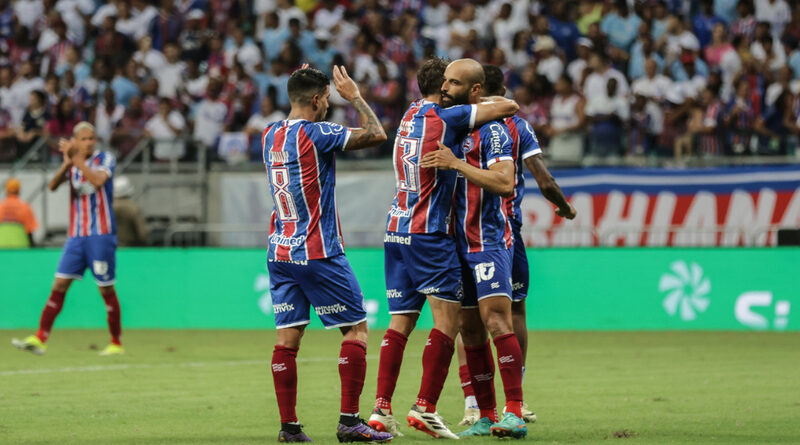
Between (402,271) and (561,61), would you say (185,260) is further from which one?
(402,271)

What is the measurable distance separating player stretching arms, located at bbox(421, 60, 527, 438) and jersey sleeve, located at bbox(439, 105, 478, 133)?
0.14 m

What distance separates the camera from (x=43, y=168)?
2067cm

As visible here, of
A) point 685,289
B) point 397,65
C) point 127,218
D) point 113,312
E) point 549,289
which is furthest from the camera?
point 397,65

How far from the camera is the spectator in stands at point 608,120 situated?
744 inches

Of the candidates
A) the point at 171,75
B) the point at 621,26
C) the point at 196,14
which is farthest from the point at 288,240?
the point at 196,14

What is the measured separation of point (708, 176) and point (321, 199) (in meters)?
11.5

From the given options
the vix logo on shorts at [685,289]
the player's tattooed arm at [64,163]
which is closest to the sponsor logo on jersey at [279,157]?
the player's tattooed arm at [64,163]

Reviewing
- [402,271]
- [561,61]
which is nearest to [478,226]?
[402,271]

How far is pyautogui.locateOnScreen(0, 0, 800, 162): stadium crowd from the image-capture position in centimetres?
1906

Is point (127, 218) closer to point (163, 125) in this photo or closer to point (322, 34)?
point (163, 125)

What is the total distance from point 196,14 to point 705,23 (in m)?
9.66

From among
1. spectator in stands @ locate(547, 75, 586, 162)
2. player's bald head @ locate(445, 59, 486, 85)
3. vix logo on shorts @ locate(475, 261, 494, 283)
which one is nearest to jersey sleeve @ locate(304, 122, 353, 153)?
player's bald head @ locate(445, 59, 486, 85)

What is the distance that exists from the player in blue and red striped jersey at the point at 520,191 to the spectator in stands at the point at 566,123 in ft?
32.5

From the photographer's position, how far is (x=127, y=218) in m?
19.1
